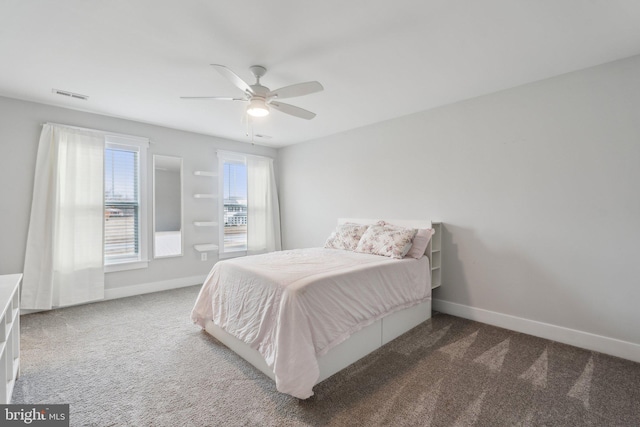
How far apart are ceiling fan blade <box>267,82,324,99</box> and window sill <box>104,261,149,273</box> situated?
319 cm

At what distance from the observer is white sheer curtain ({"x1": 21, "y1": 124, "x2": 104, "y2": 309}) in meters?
3.19

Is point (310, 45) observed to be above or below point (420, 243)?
above

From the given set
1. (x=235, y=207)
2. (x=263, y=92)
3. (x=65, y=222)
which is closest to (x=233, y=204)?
(x=235, y=207)

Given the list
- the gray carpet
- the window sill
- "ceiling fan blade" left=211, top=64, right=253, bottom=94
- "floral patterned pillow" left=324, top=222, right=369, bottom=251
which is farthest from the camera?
the window sill

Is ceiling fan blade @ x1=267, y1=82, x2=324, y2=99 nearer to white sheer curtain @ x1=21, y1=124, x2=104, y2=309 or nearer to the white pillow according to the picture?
the white pillow

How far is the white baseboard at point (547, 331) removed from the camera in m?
2.29

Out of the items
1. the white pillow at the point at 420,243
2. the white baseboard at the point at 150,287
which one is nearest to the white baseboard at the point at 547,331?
the white pillow at the point at 420,243

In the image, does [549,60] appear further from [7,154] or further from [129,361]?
[7,154]

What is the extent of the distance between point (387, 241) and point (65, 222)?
3875 millimetres

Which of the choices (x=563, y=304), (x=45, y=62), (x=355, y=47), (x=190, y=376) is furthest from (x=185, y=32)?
(x=563, y=304)

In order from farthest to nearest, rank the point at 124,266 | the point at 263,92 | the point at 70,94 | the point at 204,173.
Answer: the point at 204,173 < the point at 124,266 < the point at 70,94 < the point at 263,92

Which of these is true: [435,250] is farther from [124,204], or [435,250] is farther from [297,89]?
[124,204]

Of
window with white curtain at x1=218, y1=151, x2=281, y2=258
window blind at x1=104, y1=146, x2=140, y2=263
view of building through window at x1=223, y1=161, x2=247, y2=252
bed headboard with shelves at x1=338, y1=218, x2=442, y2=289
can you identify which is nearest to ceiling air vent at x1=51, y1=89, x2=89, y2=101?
window blind at x1=104, y1=146, x2=140, y2=263

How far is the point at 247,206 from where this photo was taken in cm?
504
